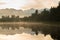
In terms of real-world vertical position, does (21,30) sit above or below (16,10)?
below

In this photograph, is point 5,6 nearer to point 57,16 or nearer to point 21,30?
point 21,30

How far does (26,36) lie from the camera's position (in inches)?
58.8

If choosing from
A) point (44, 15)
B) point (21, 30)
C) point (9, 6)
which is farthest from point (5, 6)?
point (44, 15)

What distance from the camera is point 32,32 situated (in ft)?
4.91

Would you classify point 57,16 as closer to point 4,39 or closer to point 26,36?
point 26,36

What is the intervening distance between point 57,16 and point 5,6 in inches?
18.8

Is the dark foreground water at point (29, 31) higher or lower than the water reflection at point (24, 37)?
higher

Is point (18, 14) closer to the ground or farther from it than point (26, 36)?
farther from it

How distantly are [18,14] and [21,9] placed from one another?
53 millimetres

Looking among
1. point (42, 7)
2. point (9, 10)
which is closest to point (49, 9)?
point (42, 7)

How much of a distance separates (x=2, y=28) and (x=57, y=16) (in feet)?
1.66

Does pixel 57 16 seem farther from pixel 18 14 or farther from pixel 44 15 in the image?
pixel 18 14

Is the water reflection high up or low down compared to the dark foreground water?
down

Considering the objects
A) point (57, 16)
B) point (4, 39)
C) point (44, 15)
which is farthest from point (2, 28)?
point (57, 16)
